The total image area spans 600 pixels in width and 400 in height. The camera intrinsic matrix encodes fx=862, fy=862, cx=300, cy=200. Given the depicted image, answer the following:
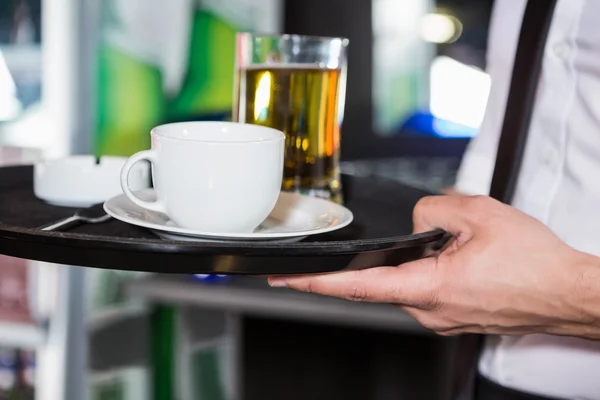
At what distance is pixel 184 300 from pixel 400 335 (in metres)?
0.55

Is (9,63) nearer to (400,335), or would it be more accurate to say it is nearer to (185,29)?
(185,29)

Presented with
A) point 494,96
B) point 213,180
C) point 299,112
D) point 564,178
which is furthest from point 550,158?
point 213,180

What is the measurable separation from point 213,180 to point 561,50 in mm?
420

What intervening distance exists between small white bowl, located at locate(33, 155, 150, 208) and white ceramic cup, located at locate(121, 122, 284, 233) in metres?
0.11

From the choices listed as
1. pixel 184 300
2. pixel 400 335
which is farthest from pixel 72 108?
pixel 400 335

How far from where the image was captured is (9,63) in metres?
1.74

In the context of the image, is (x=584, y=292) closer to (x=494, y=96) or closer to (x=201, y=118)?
(x=494, y=96)

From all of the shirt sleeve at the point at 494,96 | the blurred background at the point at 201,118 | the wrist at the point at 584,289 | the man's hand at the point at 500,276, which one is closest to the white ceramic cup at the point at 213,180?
the man's hand at the point at 500,276

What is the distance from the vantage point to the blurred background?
1.74m

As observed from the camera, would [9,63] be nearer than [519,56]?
No

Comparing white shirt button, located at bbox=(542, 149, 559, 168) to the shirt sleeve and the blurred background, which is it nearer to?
the shirt sleeve

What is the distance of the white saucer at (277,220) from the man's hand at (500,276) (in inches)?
2.9

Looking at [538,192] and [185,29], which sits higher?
Result: [185,29]

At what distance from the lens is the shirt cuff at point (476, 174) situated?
1.06 meters
